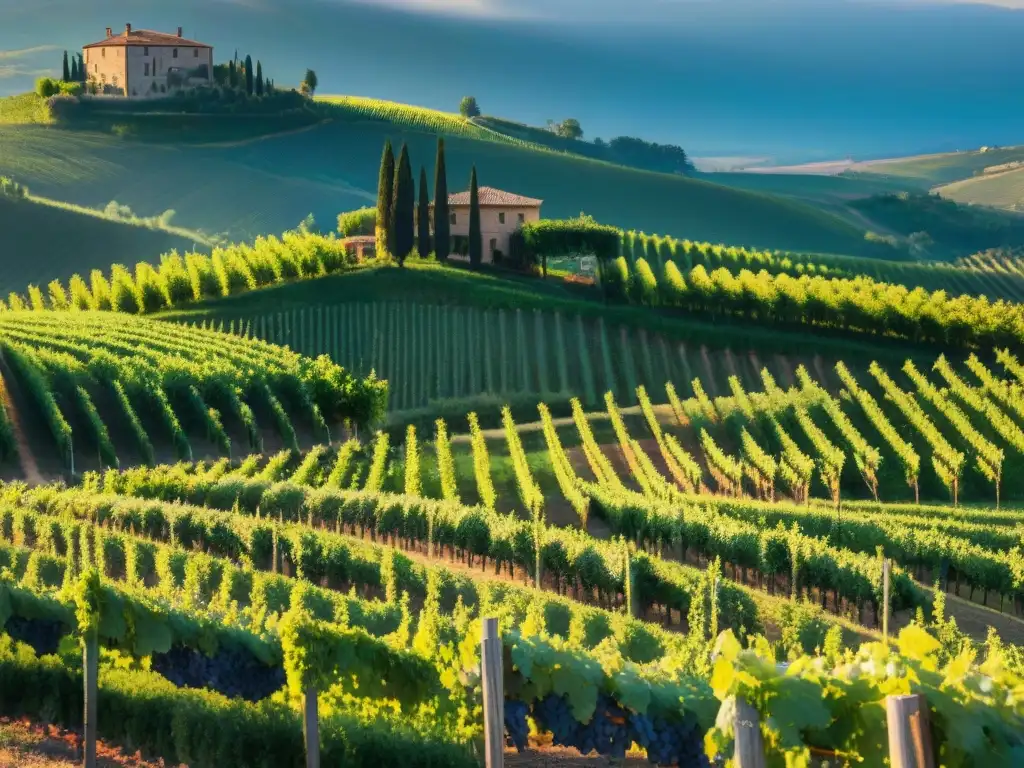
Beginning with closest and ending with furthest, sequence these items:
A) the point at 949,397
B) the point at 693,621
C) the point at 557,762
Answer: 1. the point at 557,762
2. the point at 693,621
3. the point at 949,397

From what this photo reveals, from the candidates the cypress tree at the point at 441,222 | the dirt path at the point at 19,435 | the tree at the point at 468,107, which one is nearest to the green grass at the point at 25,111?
the tree at the point at 468,107

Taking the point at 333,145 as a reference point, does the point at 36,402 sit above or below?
below

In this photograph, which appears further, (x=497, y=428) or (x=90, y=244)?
(x=90, y=244)

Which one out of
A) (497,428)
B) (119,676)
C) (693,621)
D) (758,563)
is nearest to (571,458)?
(497,428)

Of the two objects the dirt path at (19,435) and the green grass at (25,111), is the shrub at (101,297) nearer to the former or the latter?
the dirt path at (19,435)

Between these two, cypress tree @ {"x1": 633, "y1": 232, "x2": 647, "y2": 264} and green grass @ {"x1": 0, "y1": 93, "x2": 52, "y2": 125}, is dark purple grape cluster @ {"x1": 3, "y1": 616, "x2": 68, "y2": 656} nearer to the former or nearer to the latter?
cypress tree @ {"x1": 633, "y1": 232, "x2": 647, "y2": 264}

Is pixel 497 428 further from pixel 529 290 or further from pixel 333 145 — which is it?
pixel 333 145
